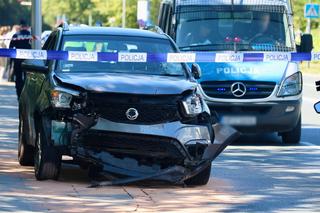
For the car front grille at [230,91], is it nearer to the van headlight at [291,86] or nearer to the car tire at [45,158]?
the van headlight at [291,86]

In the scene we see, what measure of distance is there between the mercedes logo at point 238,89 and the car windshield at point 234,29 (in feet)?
3.48

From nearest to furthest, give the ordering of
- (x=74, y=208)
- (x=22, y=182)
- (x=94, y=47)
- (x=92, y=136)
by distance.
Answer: (x=74, y=208), (x=92, y=136), (x=22, y=182), (x=94, y=47)

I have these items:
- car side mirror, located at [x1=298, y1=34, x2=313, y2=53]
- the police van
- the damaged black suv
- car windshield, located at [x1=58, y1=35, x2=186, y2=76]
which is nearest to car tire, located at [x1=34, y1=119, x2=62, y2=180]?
the damaged black suv

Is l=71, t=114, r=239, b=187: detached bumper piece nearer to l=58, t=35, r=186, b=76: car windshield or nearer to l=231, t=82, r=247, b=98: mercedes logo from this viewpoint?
l=58, t=35, r=186, b=76: car windshield

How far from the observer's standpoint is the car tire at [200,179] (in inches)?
367

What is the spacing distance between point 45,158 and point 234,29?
6342 millimetres

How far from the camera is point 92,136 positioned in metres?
8.72

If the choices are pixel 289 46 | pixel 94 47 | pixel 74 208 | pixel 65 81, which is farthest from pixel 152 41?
pixel 289 46

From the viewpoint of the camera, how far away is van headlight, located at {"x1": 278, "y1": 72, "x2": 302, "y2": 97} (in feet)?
44.0

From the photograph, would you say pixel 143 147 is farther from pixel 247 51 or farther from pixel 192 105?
pixel 247 51

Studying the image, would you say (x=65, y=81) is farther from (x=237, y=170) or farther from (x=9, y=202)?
(x=237, y=170)

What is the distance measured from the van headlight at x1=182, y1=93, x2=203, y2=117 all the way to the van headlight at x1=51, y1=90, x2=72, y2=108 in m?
1.22

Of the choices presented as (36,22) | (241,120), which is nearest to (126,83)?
(241,120)

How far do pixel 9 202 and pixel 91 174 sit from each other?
1.26m
